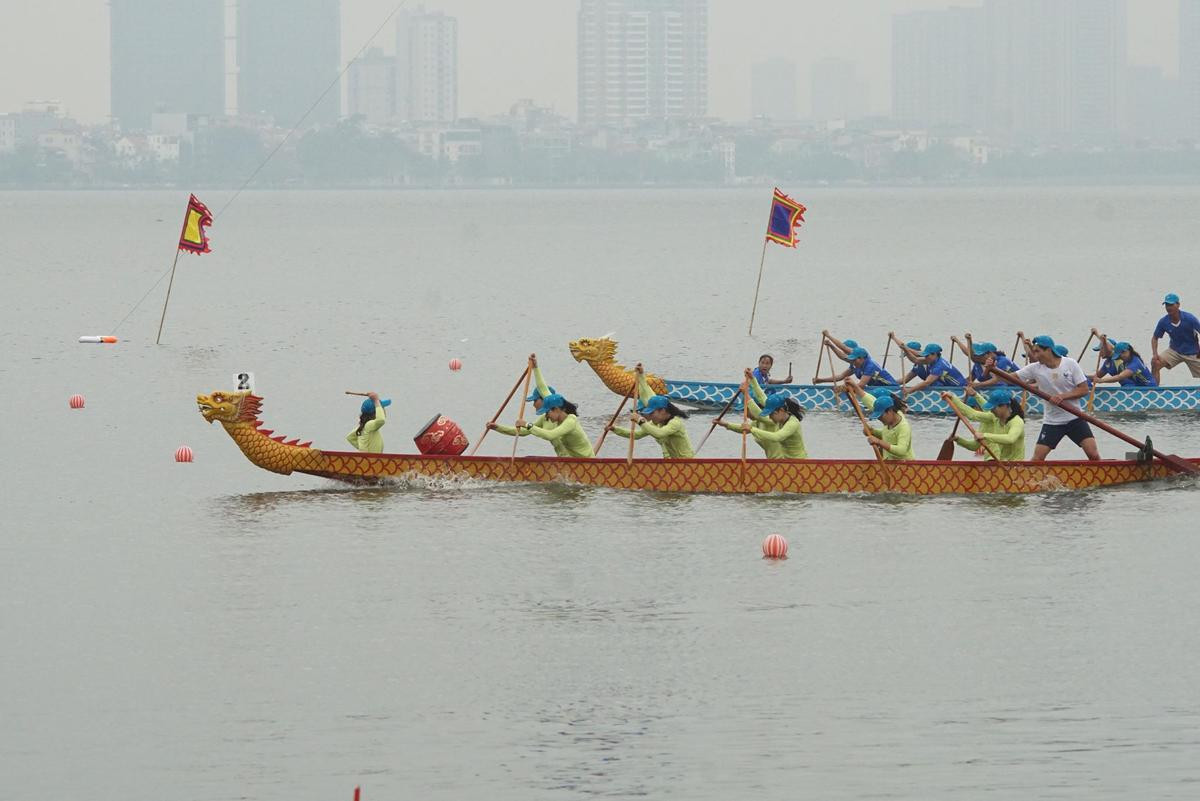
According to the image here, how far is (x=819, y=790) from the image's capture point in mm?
15656

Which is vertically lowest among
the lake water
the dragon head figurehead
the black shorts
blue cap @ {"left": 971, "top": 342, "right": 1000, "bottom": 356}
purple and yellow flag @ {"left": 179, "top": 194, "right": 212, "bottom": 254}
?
the lake water

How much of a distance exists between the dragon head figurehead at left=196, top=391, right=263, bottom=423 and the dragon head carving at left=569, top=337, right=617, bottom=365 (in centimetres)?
811

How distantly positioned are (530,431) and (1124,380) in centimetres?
1341

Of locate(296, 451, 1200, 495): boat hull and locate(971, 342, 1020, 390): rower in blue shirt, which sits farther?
locate(971, 342, 1020, 390): rower in blue shirt

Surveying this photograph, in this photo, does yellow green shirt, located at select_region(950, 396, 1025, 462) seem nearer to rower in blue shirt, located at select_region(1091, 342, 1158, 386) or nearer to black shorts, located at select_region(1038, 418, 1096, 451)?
black shorts, located at select_region(1038, 418, 1096, 451)

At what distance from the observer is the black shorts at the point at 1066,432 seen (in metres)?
26.8

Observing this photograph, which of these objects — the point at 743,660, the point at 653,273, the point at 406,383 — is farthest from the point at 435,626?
the point at 653,273

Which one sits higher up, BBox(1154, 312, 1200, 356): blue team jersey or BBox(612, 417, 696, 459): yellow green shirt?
BBox(1154, 312, 1200, 356): blue team jersey

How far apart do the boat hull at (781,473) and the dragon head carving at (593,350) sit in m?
6.75

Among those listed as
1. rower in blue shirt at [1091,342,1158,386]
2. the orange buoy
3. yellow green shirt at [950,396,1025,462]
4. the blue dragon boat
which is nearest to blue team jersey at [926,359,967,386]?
the blue dragon boat

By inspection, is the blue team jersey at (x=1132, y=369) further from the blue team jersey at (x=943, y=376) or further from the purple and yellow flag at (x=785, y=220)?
the purple and yellow flag at (x=785, y=220)

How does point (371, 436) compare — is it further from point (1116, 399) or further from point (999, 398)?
point (1116, 399)

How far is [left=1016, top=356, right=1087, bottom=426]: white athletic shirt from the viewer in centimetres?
2653

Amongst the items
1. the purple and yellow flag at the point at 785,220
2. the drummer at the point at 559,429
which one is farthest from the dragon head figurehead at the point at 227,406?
the purple and yellow flag at the point at 785,220
